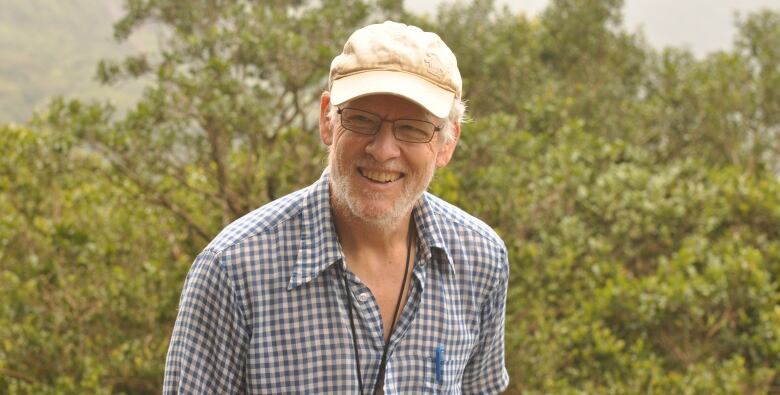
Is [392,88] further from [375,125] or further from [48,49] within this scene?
[48,49]

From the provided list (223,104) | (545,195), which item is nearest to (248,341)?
(223,104)

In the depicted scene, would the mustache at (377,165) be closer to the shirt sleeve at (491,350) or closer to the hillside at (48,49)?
the shirt sleeve at (491,350)

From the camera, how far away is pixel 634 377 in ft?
20.5

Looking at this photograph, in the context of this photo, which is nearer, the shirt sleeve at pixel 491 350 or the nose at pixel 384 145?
the nose at pixel 384 145

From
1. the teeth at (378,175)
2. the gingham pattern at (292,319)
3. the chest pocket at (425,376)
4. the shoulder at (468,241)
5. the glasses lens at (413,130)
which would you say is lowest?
the chest pocket at (425,376)

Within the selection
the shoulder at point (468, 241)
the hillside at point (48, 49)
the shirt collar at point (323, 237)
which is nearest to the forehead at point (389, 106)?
the shirt collar at point (323, 237)

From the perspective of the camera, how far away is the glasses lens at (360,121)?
6.88 feet

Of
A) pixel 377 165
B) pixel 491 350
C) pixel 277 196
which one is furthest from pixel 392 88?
pixel 277 196

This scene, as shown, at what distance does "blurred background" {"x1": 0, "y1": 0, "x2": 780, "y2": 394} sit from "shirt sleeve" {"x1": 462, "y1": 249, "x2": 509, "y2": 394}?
3.16 meters

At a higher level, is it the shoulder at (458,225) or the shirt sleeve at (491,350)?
the shoulder at (458,225)

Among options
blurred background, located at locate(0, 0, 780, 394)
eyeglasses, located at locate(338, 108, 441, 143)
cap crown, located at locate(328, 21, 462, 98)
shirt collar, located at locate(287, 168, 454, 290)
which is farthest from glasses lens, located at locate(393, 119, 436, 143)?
blurred background, located at locate(0, 0, 780, 394)

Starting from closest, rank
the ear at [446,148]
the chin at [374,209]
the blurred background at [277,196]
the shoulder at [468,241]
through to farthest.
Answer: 1. the chin at [374,209]
2. the ear at [446,148]
3. the shoulder at [468,241]
4. the blurred background at [277,196]

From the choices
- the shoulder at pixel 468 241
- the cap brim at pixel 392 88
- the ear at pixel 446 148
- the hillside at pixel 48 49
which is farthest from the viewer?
the hillside at pixel 48 49

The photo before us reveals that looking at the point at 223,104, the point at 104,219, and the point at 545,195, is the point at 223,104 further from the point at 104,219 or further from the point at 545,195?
the point at 545,195
